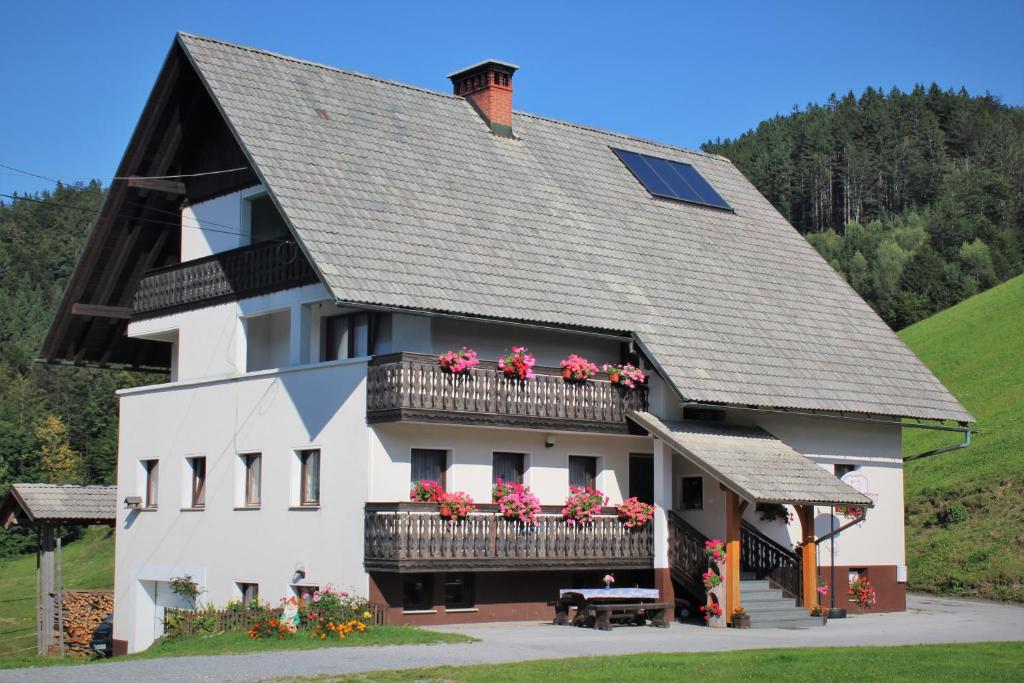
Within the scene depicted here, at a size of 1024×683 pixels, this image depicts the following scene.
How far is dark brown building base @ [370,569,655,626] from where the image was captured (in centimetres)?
2716

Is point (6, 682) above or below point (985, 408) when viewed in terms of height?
below

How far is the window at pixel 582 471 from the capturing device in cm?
3084

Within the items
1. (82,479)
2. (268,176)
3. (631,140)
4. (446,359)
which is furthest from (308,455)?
(82,479)

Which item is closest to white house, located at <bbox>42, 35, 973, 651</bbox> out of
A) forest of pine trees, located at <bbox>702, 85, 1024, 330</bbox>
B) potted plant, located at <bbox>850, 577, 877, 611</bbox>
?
potted plant, located at <bbox>850, 577, 877, 611</bbox>

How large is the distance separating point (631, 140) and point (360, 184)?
13.4 metres

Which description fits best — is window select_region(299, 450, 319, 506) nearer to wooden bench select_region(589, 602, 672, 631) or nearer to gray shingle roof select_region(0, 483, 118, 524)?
wooden bench select_region(589, 602, 672, 631)

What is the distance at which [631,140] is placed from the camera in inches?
1619

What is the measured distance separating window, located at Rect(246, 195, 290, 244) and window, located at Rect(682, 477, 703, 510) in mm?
10557

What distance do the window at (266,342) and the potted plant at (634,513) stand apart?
8.19 meters

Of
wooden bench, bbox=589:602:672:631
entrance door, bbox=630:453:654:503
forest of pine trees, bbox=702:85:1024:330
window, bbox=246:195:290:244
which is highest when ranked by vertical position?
forest of pine trees, bbox=702:85:1024:330

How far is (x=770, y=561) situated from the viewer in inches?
1204

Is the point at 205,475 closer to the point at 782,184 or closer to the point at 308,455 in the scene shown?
the point at 308,455

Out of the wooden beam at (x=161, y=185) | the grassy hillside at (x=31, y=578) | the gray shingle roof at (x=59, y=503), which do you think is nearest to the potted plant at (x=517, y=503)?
the wooden beam at (x=161, y=185)

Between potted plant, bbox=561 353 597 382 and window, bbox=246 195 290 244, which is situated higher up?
window, bbox=246 195 290 244
